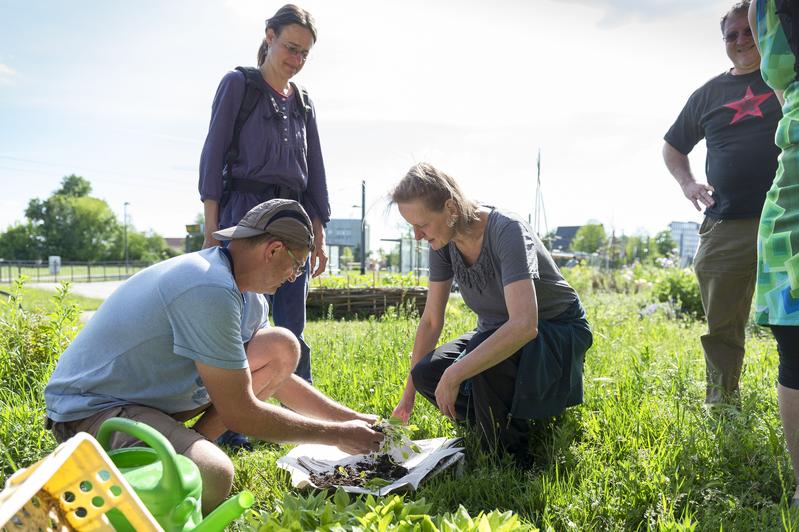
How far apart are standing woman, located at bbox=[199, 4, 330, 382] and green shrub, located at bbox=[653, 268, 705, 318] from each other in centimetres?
667

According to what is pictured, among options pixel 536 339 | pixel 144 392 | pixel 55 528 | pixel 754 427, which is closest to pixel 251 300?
pixel 144 392

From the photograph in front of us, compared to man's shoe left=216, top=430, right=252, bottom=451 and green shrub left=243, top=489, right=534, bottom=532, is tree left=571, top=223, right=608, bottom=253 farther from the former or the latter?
green shrub left=243, top=489, right=534, bottom=532

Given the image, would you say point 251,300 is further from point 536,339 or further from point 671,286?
point 671,286

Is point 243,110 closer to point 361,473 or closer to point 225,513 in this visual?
point 361,473

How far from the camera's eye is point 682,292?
28.4 feet

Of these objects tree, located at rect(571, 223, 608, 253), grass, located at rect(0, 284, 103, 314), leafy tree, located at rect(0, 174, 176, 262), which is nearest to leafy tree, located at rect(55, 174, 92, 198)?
leafy tree, located at rect(0, 174, 176, 262)

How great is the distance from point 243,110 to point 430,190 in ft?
3.67

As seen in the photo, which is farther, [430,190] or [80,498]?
[430,190]

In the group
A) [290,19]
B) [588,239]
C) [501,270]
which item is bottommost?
[501,270]

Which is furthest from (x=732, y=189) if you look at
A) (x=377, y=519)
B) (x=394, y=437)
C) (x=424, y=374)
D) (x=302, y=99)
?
(x=377, y=519)

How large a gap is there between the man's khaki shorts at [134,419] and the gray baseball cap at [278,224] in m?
0.60

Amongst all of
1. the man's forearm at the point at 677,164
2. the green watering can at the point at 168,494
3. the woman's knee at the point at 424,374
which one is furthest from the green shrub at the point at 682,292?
the green watering can at the point at 168,494

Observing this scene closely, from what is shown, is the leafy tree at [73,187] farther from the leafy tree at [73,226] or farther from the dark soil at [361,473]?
the dark soil at [361,473]

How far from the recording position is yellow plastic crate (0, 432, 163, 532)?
1.05 metres
